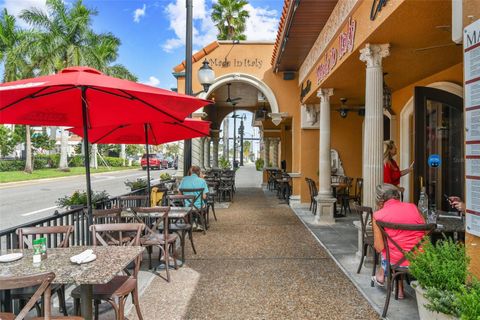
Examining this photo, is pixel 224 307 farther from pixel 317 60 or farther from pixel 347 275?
pixel 317 60

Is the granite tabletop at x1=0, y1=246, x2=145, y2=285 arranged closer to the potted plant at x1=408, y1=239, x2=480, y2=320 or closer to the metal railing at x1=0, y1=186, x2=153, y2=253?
the metal railing at x1=0, y1=186, x2=153, y2=253

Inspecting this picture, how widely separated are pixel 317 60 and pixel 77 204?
5639 mm

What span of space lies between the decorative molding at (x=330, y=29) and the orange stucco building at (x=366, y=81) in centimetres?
2

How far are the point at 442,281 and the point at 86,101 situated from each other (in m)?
3.57

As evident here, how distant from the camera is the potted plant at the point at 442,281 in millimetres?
2318

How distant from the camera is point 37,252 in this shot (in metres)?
2.89

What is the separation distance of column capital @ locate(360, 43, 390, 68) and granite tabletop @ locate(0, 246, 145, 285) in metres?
3.76

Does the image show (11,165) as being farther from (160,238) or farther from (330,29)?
(330,29)

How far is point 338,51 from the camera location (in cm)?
610

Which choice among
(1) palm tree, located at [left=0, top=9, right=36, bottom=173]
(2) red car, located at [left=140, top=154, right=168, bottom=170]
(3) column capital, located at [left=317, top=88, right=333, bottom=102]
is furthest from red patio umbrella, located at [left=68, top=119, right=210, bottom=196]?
(2) red car, located at [left=140, top=154, right=168, bottom=170]

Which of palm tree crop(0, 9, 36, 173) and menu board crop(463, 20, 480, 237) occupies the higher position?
palm tree crop(0, 9, 36, 173)

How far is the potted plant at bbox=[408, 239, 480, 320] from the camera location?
232 cm

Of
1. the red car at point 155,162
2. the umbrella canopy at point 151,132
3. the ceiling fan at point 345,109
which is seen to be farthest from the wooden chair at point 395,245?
the red car at point 155,162

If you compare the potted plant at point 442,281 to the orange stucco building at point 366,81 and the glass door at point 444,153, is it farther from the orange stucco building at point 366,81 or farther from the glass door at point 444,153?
the glass door at point 444,153
